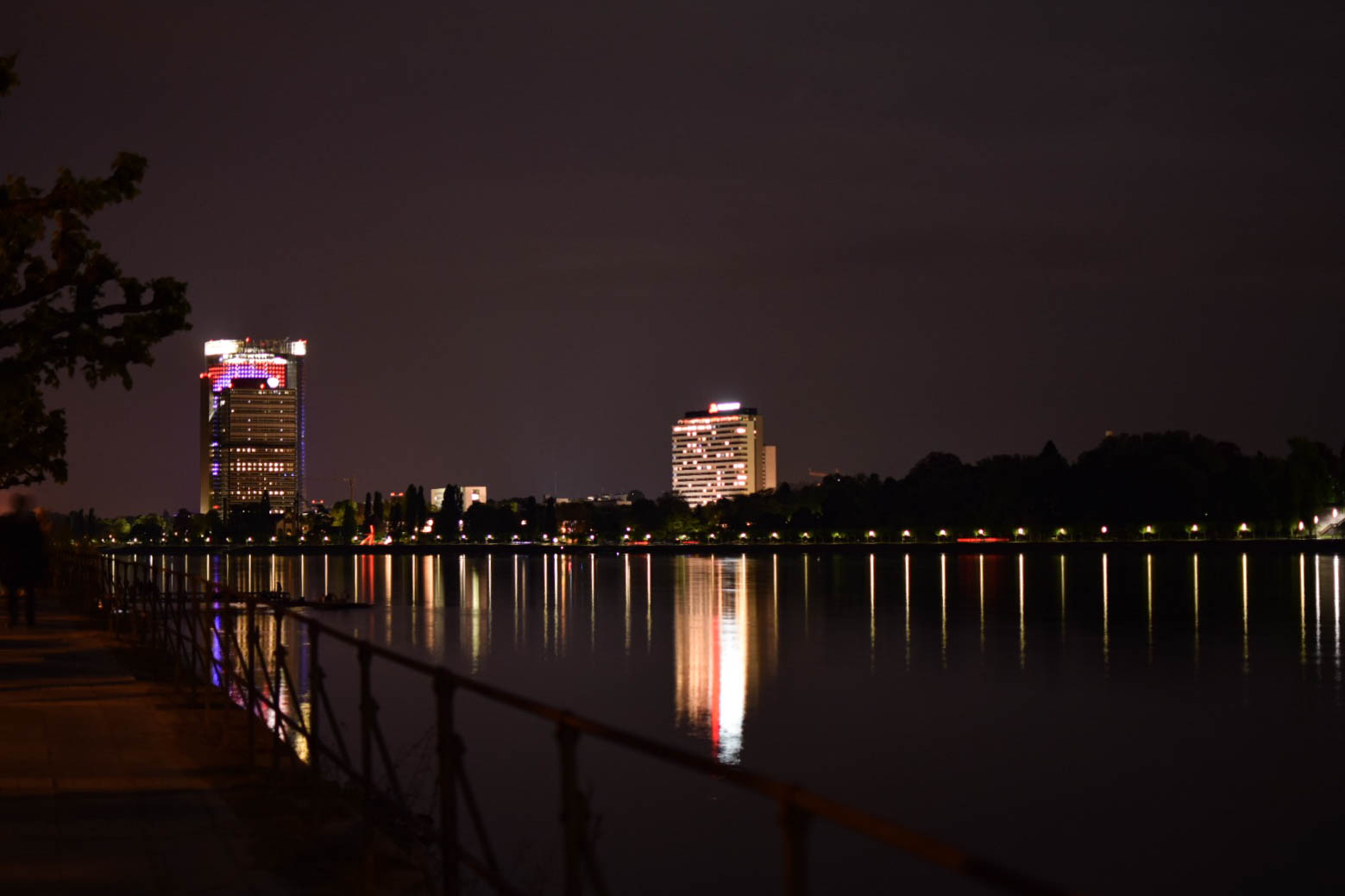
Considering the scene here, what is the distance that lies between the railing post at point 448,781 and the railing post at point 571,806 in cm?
101

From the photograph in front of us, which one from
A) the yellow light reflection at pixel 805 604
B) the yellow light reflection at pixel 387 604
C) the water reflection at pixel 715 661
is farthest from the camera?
the yellow light reflection at pixel 387 604

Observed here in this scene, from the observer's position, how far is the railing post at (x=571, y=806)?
5.45 metres

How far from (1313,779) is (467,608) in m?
53.3

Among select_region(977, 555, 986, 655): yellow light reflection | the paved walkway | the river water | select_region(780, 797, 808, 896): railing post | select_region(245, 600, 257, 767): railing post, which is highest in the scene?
select_region(780, 797, 808, 896): railing post

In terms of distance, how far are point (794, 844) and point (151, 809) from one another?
23.5ft

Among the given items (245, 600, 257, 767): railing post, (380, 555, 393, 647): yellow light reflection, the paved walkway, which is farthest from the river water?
(245, 600, 257, 767): railing post

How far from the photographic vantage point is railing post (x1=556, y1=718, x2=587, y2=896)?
545 cm

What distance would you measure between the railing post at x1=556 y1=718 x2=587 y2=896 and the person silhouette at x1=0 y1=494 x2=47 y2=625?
20.7 meters

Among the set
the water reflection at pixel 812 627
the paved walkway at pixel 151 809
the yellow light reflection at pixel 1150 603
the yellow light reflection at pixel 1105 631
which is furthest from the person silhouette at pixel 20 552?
the yellow light reflection at pixel 1150 603

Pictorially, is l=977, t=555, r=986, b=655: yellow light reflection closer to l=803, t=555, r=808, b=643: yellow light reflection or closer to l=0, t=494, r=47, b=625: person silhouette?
l=803, t=555, r=808, b=643: yellow light reflection

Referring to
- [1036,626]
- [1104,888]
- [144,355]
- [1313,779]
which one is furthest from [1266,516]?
[144,355]

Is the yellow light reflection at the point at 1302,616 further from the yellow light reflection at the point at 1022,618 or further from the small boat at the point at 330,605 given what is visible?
the small boat at the point at 330,605

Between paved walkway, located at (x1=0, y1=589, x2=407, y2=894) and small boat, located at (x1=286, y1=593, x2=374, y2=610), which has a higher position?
paved walkway, located at (x1=0, y1=589, x2=407, y2=894)

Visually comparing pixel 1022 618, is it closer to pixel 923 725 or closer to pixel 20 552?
pixel 923 725
